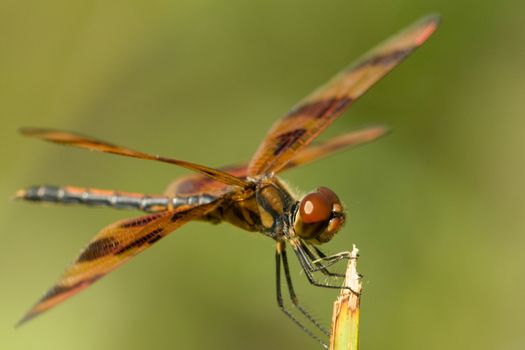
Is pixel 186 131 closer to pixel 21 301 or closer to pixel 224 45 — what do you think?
pixel 224 45

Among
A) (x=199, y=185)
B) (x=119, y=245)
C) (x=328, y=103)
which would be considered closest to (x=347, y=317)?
(x=119, y=245)

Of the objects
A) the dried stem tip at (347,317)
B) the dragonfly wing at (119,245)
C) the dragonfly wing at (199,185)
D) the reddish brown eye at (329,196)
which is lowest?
the dried stem tip at (347,317)

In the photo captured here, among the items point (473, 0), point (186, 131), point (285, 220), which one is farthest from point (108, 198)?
point (473, 0)

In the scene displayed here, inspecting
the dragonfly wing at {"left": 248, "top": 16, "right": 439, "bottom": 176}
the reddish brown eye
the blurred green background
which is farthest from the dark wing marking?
the blurred green background

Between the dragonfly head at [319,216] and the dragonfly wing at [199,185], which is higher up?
the dragonfly wing at [199,185]

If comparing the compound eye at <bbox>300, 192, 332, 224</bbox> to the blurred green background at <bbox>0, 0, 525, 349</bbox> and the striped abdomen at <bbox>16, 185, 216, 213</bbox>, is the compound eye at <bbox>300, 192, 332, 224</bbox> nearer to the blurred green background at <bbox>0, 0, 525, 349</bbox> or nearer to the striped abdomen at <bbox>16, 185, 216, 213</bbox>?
the striped abdomen at <bbox>16, 185, 216, 213</bbox>

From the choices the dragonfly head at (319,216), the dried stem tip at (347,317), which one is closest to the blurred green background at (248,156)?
the dragonfly head at (319,216)

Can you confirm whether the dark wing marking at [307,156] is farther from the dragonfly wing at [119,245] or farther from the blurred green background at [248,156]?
the blurred green background at [248,156]
